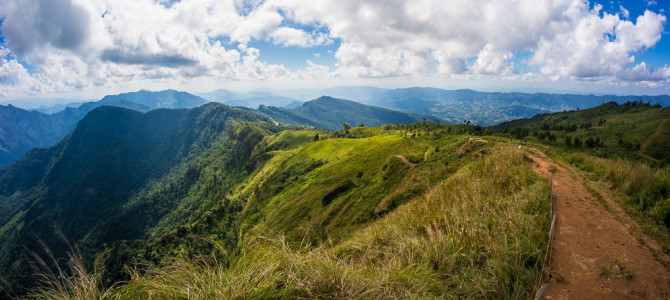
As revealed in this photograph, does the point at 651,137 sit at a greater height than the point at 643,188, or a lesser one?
lesser

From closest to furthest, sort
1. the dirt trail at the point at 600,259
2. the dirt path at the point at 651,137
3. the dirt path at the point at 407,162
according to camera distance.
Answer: the dirt trail at the point at 600,259, the dirt path at the point at 407,162, the dirt path at the point at 651,137

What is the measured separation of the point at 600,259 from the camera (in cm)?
475

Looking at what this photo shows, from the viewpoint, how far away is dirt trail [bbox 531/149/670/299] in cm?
400

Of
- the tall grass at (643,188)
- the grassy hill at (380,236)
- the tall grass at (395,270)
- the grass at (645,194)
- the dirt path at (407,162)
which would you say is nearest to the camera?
the tall grass at (395,270)

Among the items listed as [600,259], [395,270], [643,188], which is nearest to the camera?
[395,270]

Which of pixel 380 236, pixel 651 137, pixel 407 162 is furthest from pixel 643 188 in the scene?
pixel 651 137

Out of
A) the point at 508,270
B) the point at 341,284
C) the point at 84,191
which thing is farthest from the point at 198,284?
the point at 84,191

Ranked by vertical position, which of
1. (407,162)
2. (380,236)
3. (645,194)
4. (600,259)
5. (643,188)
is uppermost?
(643,188)

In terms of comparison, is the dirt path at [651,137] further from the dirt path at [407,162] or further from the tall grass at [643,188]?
the tall grass at [643,188]

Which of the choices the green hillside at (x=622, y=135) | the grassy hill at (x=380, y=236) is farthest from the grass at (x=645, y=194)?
the green hillside at (x=622, y=135)

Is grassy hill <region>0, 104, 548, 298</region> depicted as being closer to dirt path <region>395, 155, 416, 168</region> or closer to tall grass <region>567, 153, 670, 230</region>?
dirt path <region>395, 155, 416, 168</region>

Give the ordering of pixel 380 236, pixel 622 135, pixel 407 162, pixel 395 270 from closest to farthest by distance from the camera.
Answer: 1. pixel 395 270
2. pixel 380 236
3. pixel 407 162
4. pixel 622 135

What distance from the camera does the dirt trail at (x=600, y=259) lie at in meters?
4.00

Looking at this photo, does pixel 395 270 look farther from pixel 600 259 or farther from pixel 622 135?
pixel 622 135
